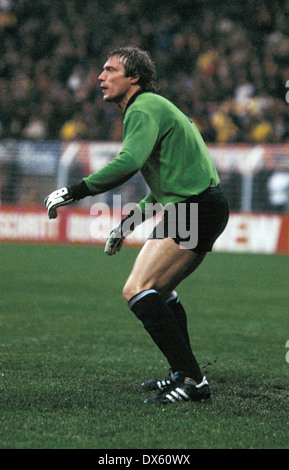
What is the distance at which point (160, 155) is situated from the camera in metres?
4.59

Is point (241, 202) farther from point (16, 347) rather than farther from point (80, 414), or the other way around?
point (80, 414)

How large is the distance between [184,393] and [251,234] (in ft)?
39.5

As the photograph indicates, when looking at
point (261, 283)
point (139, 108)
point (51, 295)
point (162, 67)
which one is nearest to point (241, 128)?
point (162, 67)

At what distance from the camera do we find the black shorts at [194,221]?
4.62 metres

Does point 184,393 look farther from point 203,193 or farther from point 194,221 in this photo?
point 203,193

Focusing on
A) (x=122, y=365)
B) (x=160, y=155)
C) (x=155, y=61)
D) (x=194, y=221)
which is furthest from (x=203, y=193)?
(x=155, y=61)

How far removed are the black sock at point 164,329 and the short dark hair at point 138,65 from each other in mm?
1263

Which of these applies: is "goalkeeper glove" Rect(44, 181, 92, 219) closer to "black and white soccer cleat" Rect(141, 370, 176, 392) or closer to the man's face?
the man's face

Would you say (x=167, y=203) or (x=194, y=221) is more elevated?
(x=167, y=203)

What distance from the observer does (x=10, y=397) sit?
4539 mm

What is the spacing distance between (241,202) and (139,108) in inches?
493

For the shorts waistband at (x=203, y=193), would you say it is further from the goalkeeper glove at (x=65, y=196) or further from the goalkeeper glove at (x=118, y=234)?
the goalkeeper glove at (x=65, y=196)

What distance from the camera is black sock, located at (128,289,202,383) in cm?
452

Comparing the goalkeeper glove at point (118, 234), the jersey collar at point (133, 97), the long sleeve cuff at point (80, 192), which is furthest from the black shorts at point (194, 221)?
the jersey collar at point (133, 97)
